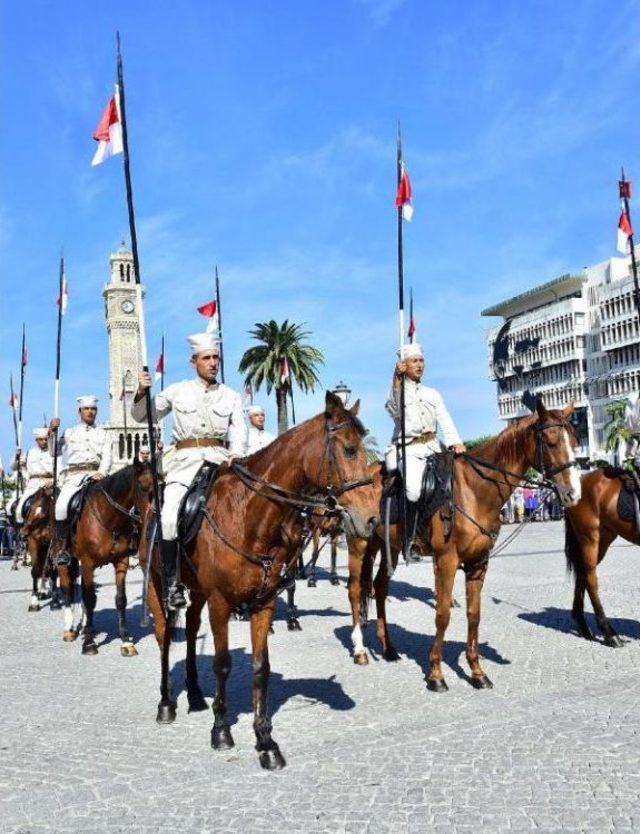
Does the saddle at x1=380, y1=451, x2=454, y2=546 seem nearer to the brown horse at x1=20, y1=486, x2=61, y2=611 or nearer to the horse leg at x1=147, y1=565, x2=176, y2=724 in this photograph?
the horse leg at x1=147, y1=565, x2=176, y2=724

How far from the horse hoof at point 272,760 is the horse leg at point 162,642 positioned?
1748 millimetres

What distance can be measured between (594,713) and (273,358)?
178 ft

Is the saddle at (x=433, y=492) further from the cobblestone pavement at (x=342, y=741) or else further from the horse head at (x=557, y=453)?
the cobblestone pavement at (x=342, y=741)

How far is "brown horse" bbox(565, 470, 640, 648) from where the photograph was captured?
12297 mm

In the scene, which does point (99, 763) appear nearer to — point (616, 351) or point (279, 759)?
point (279, 759)

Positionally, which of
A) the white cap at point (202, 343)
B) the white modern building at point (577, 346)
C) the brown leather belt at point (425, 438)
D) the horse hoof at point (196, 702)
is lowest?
the horse hoof at point (196, 702)

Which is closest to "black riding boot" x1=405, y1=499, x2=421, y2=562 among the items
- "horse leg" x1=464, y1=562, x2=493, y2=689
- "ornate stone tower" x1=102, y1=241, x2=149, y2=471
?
"horse leg" x1=464, y1=562, x2=493, y2=689

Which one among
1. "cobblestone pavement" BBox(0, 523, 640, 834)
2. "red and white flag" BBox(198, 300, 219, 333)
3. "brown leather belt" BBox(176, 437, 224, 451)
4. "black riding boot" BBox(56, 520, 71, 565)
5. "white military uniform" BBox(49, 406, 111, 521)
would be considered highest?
"red and white flag" BBox(198, 300, 219, 333)

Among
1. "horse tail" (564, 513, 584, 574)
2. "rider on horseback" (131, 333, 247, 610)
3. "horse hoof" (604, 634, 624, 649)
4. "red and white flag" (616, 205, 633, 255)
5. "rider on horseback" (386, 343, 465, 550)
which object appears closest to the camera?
"rider on horseback" (131, 333, 247, 610)

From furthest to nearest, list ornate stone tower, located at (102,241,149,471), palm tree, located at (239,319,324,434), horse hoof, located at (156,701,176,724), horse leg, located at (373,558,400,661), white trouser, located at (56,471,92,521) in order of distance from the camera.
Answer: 1. ornate stone tower, located at (102,241,149,471)
2. palm tree, located at (239,319,324,434)
3. white trouser, located at (56,471,92,521)
4. horse leg, located at (373,558,400,661)
5. horse hoof, located at (156,701,176,724)

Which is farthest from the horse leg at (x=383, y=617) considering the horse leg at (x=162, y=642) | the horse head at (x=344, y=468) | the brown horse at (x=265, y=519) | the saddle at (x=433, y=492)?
the horse head at (x=344, y=468)

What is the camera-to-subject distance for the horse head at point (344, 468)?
22.5 ft

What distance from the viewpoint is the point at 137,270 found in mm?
9055

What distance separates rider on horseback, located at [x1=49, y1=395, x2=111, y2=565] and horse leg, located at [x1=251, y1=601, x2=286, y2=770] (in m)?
6.87
